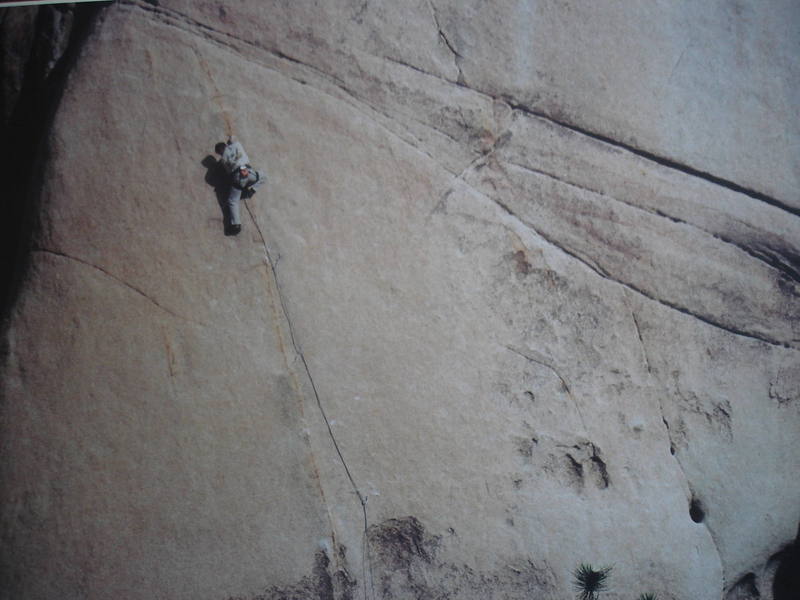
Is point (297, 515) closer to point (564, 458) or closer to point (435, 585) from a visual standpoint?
point (435, 585)

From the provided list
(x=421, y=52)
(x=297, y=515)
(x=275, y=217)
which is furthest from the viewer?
(x=421, y=52)

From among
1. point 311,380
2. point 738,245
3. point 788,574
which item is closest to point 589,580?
point 788,574

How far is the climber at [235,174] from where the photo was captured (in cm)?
359

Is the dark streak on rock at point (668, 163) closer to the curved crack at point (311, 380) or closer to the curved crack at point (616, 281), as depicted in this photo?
the curved crack at point (616, 281)

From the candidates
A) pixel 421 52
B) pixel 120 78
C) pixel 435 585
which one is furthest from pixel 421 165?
pixel 435 585

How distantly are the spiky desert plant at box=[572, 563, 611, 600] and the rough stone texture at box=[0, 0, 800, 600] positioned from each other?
0.07 m

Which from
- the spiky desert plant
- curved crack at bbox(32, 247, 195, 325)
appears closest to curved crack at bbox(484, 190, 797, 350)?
the spiky desert plant

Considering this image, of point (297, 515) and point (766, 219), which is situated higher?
point (766, 219)

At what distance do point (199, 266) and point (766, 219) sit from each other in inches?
153

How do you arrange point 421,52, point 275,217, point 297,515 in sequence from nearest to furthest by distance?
point 297,515 → point 275,217 → point 421,52

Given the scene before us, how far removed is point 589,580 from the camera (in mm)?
3318

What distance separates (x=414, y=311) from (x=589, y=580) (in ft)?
6.05

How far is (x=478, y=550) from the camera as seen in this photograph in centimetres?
357

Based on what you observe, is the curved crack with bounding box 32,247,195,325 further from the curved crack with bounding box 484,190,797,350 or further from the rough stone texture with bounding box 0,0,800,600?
the curved crack with bounding box 484,190,797,350
